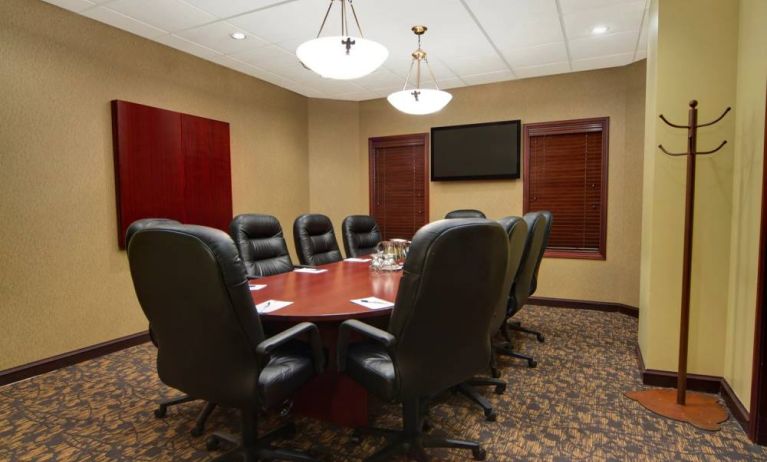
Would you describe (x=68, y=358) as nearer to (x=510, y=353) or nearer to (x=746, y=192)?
(x=510, y=353)

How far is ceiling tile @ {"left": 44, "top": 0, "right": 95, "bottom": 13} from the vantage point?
9.91 feet

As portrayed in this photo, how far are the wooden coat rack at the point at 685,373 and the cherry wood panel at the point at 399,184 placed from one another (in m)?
3.34

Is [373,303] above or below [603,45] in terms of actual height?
below

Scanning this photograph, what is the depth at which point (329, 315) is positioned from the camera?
1808 mm

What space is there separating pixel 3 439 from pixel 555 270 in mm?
4883

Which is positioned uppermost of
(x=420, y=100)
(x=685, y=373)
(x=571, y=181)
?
(x=420, y=100)

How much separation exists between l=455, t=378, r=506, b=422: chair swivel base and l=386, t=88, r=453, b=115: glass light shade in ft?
7.01

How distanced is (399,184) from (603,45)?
2.85 m

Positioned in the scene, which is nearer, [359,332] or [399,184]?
[359,332]

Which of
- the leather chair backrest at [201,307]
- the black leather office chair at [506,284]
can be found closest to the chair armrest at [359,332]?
the leather chair backrest at [201,307]

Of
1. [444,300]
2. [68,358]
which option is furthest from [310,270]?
[68,358]

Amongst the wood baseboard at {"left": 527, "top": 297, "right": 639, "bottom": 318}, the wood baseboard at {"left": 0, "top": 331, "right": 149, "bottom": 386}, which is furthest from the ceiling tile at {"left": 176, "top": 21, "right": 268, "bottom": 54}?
the wood baseboard at {"left": 527, "top": 297, "right": 639, "bottom": 318}

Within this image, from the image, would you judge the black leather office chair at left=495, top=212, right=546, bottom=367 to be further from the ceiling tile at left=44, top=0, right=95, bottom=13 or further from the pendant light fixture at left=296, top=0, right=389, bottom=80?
the ceiling tile at left=44, top=0, right=95, bottom=13

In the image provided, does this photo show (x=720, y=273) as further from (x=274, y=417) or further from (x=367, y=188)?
(x=367, y=188)
